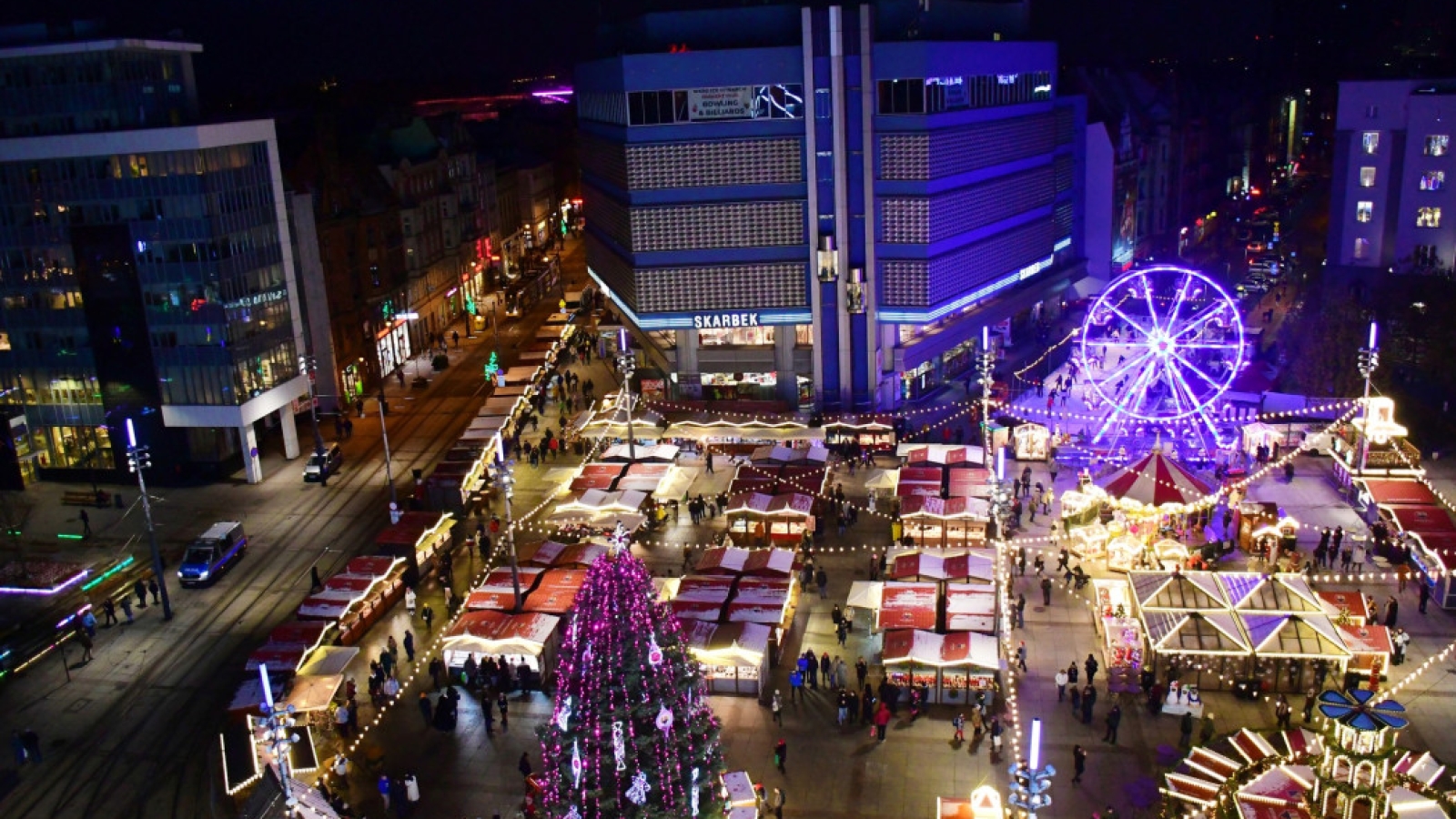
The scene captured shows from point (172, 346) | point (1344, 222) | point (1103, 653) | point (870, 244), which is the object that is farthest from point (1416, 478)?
point (172, 346)

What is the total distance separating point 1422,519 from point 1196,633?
13.0 m

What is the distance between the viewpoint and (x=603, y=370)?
72.4 meters

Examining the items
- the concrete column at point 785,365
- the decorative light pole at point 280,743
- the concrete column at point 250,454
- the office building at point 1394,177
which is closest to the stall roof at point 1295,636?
the decorative light pole at point 280,743

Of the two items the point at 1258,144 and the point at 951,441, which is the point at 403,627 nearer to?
the point at 951,441

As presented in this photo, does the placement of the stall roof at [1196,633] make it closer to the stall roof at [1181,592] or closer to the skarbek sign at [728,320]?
the stall roof at [1181,592]

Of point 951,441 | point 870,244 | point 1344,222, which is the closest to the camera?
point 951,441

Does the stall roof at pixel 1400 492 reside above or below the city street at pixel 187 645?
above

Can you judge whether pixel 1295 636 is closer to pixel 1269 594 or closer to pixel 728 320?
pixel 1269 594

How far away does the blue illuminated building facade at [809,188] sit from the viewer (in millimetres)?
58094

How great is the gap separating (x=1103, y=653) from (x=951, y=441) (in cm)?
2231

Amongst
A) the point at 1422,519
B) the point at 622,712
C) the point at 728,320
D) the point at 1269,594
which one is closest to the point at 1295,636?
the point at 1269,594

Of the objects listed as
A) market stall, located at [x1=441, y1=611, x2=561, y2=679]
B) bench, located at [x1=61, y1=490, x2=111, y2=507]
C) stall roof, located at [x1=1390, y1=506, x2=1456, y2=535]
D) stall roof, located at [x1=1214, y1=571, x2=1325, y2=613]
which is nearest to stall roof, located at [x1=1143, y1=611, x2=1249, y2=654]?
stall roof, located at [x1=1214, y1=571, x2=1325, y2=613]

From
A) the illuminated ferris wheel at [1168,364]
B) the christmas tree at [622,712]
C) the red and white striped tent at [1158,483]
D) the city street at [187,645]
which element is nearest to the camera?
the christmas tree at [622,712]

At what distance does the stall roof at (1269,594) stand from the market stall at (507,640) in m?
19.9
